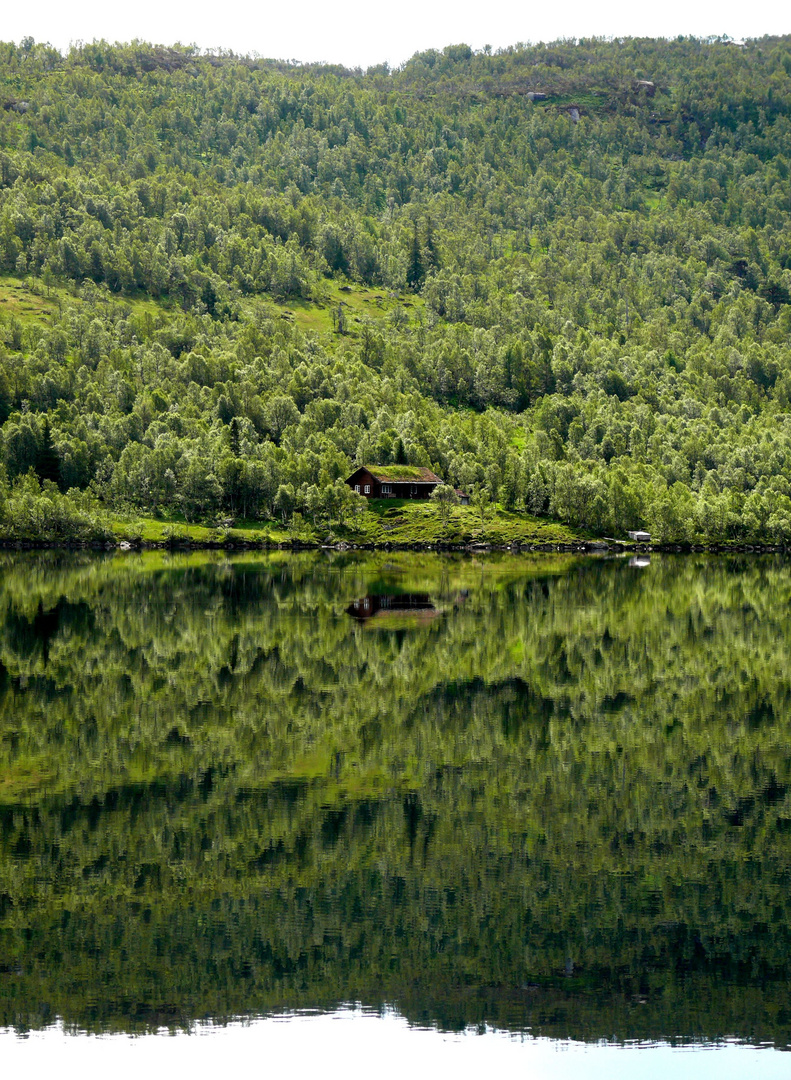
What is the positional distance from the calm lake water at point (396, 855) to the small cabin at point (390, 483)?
126 metres

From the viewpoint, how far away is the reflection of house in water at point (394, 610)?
66312mm

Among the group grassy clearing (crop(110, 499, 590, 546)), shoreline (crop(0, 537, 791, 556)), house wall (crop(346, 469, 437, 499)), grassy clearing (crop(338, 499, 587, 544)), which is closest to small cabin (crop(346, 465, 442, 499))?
house wall (crop(346, 469, 437, 499))

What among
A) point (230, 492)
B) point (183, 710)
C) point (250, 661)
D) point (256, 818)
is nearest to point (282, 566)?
point (230, 492)

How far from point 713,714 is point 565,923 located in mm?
19716

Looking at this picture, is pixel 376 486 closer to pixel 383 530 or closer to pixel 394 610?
pixel 383 530

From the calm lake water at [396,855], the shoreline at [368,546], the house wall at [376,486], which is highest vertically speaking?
the calm lake water at [396,855]

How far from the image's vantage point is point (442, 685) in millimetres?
44562

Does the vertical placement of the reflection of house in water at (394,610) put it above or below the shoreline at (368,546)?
above

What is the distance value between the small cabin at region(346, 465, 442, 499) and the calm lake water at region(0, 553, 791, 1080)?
414 feet

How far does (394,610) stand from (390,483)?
348ft

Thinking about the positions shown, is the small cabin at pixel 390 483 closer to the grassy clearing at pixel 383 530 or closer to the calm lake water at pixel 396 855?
the grassy clearing at pixel 383 530

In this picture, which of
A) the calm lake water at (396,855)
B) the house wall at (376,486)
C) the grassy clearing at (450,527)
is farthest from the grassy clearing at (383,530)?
the calm lake water at (396,855)

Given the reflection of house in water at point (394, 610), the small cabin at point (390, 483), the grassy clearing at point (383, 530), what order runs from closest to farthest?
the reflection of house in water at point (394, 610) < the grassy clearing at point (383, 530) < the small cabin at point (390, 483)

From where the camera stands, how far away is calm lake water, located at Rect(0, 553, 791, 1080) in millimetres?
18781
